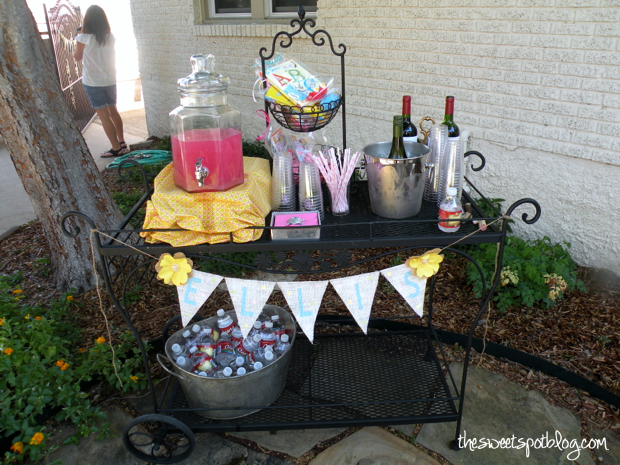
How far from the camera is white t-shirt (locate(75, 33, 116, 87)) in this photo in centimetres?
605

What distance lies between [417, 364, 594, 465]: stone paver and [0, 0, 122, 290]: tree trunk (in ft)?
8.34

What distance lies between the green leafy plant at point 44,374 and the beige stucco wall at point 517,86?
9.59 ft

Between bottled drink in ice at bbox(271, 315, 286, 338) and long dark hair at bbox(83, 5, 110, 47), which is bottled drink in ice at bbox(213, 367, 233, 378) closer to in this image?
bottled drink in ice at bbox(271, 315, 286, 338)

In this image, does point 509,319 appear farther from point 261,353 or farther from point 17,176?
point 17,176

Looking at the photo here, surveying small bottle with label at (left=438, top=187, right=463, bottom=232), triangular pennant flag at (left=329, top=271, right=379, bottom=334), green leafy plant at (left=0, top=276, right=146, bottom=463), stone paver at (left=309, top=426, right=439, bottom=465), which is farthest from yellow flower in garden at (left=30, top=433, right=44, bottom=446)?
small bottle with label at (left=438, top=187, right=463, bottom=232)

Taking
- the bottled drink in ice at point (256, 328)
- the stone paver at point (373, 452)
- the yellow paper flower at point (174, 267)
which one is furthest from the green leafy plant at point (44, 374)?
the stone paver at point (373, 452)

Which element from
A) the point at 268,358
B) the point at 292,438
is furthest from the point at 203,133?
the point at 292,438

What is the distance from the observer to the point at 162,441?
7.16ft

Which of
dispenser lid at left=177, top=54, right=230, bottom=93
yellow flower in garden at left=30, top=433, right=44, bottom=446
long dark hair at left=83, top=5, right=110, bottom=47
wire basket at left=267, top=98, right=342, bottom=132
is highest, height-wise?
long dark hair at left=83, top=5, right=110, bottom=47

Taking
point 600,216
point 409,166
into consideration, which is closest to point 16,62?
point 409,166

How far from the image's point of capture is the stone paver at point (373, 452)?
220 cm

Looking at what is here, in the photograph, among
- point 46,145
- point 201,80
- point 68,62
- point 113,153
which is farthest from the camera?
point 68,62

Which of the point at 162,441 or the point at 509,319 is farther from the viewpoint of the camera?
the point at 509,319

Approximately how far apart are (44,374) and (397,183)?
1900 millimetres
